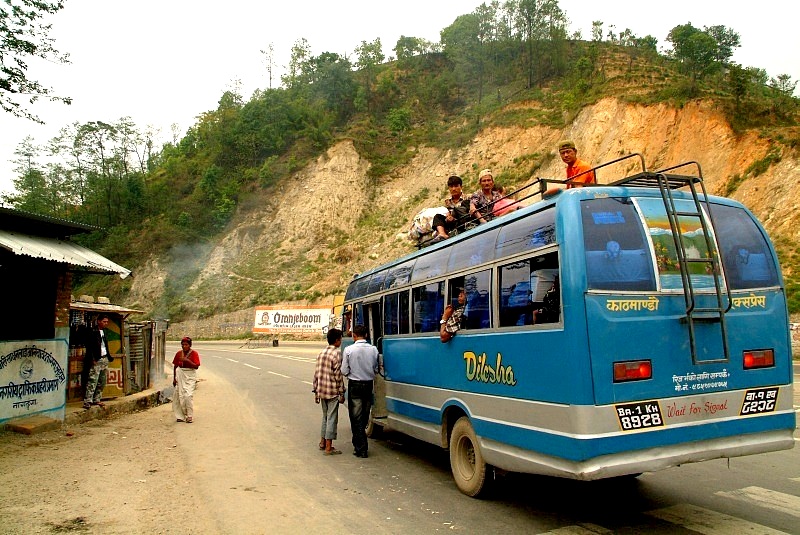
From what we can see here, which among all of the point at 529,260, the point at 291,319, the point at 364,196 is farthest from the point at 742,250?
the point at 364,196

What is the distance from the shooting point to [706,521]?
16.7 feet

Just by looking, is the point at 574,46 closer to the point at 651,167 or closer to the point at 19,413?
the point at 651,167

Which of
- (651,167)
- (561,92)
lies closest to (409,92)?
(561,92)

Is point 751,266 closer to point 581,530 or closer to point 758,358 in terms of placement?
point 758,358

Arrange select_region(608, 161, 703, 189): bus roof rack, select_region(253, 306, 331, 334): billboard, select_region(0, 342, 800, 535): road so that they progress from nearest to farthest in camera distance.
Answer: select_region(608, 161, 703, 189): bus roof rack
select_region(0, 342, 800, 535): road
select_region(253, 306, 331, 334): billboard

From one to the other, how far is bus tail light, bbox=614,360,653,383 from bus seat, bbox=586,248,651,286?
0.67 metres

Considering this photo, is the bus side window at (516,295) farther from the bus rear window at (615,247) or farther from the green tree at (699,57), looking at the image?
the green tree at (699,57)

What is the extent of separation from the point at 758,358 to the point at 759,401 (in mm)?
377

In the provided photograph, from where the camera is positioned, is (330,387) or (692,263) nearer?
(692,263)

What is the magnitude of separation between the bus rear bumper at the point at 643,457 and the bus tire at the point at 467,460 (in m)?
0.61

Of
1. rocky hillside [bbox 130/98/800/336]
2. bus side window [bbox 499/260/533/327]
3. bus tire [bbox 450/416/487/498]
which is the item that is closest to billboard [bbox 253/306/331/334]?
rocky hillside [bbox 130/98/800/336]

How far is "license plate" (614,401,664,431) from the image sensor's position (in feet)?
14.5

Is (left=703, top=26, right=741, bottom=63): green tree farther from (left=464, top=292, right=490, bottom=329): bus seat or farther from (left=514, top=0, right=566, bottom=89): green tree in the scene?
(left=464, top=292, right=490, bottom=329): bus seat

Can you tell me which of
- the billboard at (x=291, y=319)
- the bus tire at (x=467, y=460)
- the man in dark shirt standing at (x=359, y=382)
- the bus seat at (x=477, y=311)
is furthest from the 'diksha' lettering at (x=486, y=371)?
the billboard at (x=291, y=319)
